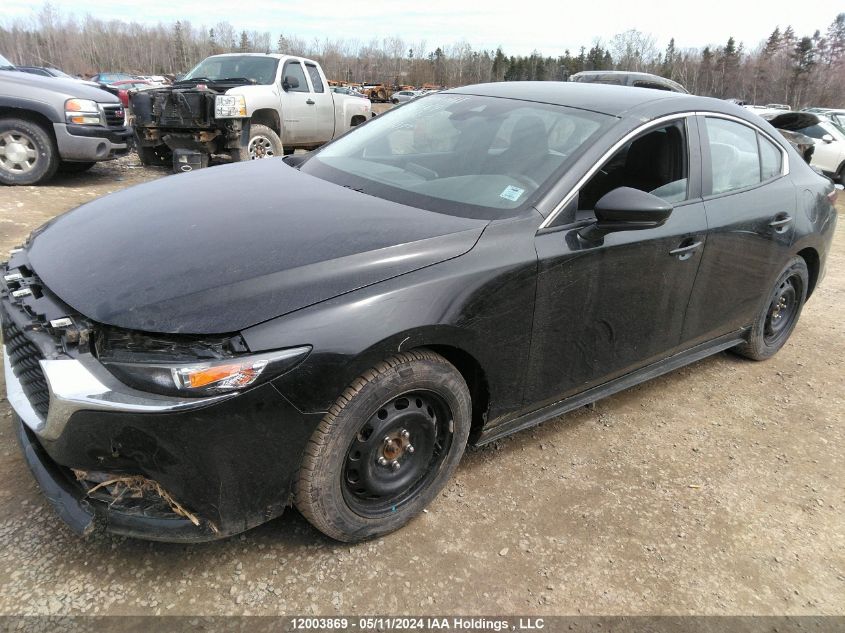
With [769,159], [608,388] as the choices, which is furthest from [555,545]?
[769,159]

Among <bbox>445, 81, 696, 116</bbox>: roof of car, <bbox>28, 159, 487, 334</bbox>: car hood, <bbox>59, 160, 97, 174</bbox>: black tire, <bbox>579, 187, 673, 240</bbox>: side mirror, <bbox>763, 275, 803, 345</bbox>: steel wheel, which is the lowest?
<bbox>59, 160, 97, 174</bbox>: black tire

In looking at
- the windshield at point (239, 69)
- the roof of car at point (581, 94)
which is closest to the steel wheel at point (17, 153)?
the windshield at point (239, 69)

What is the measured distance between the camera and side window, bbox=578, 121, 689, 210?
2.98 m

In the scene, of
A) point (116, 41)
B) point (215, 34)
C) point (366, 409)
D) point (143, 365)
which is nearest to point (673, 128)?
point (366, 409)

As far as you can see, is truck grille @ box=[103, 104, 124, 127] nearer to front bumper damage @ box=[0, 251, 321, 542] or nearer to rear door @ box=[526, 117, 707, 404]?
front bumper damage @ box=[0, 251, 321, 542]

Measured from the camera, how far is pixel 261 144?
375 inches

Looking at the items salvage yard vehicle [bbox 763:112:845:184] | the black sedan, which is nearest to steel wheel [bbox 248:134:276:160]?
the black sedan

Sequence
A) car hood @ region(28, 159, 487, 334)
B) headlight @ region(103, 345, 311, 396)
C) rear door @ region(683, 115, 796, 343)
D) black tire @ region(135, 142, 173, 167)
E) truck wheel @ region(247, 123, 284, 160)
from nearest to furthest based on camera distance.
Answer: headlight @ region(103, 345, 311, 396), car hood @ region(28, 159, 487, 334), rear door @ region(683, 115, 796, 343), truck wheel @ region(247, 123, 284, 160), black tire @ region(135, 142, 173, 167)

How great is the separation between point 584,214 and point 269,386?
1565mm

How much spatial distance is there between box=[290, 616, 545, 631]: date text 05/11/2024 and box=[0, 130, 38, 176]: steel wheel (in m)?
7.78

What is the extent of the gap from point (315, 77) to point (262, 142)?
213cm

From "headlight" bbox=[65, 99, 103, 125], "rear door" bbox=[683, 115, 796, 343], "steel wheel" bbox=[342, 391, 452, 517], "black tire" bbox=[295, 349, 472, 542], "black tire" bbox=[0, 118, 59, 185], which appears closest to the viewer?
"black tire" bbox=[295, 349, 472, 542]

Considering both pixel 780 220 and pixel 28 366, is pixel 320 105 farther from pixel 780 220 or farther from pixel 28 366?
pixel 28 366

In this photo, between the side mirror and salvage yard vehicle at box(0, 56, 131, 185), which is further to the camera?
salvage yard vehicle at box(0, 56, 131, 185)
